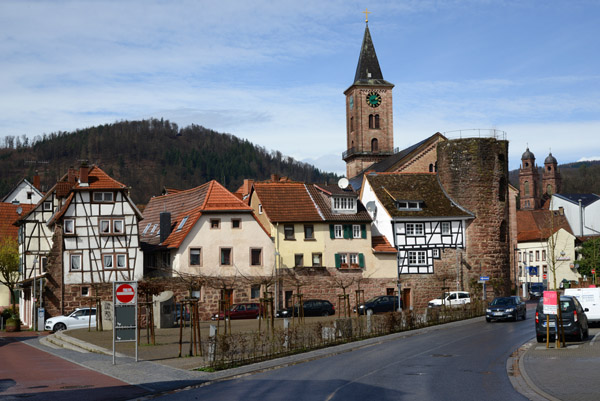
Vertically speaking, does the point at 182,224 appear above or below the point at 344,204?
below

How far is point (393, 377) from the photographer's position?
2153 cm

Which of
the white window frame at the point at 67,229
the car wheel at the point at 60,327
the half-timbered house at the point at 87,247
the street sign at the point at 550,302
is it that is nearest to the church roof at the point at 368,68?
the half-timbered house at the point at 87,247

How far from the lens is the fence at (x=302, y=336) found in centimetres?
2556

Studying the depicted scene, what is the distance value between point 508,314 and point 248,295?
20487 millimetres

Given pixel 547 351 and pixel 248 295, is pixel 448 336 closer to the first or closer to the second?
pixel 547 351

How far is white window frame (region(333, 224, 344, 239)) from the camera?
62.7 m

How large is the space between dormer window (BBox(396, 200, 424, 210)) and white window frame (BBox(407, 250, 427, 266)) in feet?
12.3

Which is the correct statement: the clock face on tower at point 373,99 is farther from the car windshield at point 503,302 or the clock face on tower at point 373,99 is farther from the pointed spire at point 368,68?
the car windshield at point 503,302

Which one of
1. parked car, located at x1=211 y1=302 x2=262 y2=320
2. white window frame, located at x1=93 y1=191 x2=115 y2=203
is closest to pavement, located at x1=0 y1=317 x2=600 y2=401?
parked car, located at x1=211 y1=302 x2=262 y2=320

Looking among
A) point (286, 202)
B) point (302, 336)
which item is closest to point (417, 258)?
point (286, 202)

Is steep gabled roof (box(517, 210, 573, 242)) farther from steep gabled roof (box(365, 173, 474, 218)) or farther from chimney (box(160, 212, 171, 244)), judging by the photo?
chimney (box(160, 212, 171, 244))

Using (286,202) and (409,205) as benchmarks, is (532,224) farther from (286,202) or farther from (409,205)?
(286,202)

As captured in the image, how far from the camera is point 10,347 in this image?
3788cm

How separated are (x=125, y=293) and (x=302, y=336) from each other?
23.5 ft
